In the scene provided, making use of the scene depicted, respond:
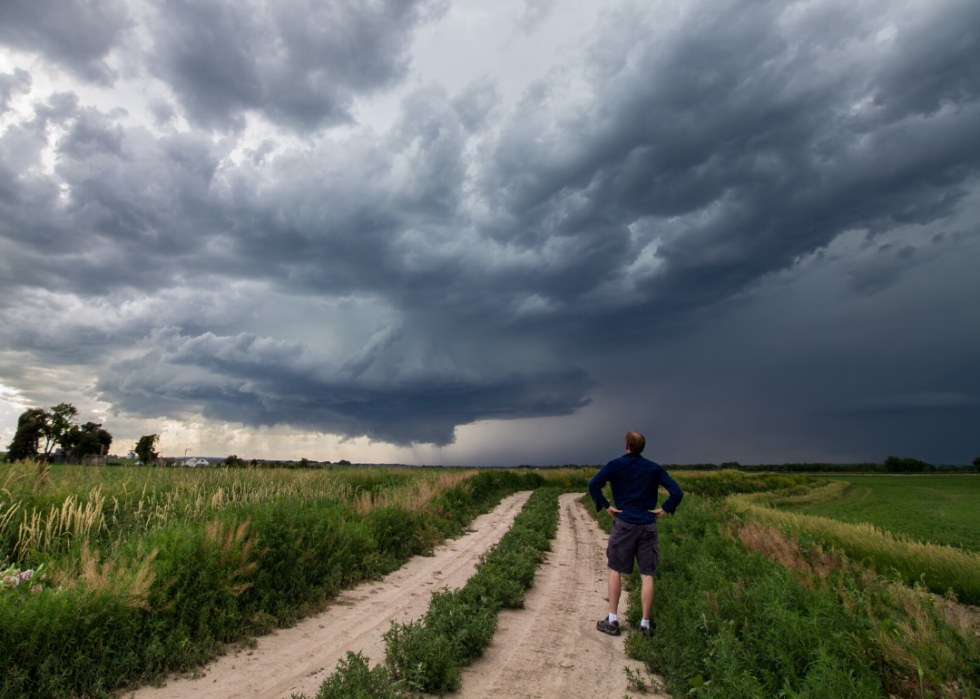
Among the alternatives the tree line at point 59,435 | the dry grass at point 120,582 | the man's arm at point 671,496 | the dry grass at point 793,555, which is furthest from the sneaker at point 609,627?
the tree line at point 59,435

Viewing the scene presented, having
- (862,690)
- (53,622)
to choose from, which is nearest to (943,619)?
(862,690)

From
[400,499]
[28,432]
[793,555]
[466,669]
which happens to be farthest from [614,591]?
[28,432]

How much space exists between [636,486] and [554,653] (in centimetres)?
249

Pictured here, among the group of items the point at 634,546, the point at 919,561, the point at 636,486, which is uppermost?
the point at 636,486

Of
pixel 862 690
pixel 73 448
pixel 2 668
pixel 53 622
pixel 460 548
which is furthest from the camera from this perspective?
pixel 73 448

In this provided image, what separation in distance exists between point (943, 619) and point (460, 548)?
36.2ft

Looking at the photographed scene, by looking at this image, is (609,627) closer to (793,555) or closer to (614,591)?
(614,591)

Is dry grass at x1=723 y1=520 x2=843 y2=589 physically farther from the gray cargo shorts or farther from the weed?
the weed

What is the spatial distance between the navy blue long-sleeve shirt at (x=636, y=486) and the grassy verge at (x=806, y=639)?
1.19 metres

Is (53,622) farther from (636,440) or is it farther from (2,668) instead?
(636,440)

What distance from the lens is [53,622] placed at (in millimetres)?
5047

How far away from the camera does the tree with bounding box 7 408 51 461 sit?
78.0 m

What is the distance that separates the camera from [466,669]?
5.59 m

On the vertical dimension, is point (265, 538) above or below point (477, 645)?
above
